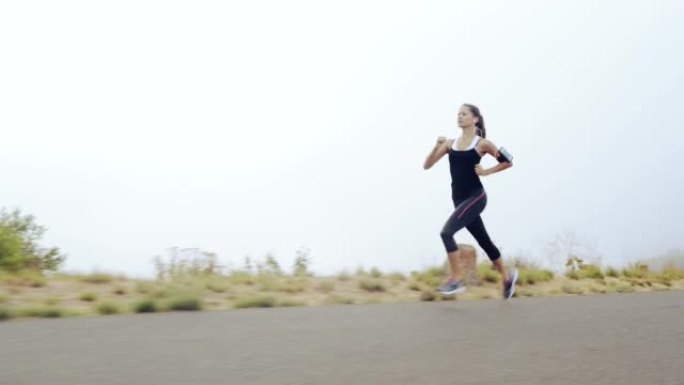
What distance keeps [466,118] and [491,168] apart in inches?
A: 26.7

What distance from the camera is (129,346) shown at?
4.79m

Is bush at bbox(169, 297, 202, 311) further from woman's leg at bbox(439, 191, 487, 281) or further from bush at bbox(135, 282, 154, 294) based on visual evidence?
woman's leg at bbox(439, 191, 487, 281)

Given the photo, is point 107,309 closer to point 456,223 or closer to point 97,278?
point 97,278

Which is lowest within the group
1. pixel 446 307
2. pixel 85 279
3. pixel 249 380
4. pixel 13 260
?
pixel 249 380

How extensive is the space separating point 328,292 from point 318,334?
3.83 metres

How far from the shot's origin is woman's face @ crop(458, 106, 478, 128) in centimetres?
827

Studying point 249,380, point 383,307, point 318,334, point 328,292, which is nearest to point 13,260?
point 328,292

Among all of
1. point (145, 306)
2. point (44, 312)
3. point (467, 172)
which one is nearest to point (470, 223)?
point (467, 172)

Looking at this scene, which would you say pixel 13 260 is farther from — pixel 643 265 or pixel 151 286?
pixel 643 265

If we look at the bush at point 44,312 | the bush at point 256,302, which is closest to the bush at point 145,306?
the bush at point 44,312

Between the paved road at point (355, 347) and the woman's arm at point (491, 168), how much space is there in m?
1.84

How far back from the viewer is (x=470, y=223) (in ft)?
26.8

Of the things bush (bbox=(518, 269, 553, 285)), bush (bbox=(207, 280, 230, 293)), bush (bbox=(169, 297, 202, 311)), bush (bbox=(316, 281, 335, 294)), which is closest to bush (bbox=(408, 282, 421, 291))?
bush (bbox=(316, 281, 335, 294))

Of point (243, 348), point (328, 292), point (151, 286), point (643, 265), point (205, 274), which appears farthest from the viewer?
point (643, 265)
